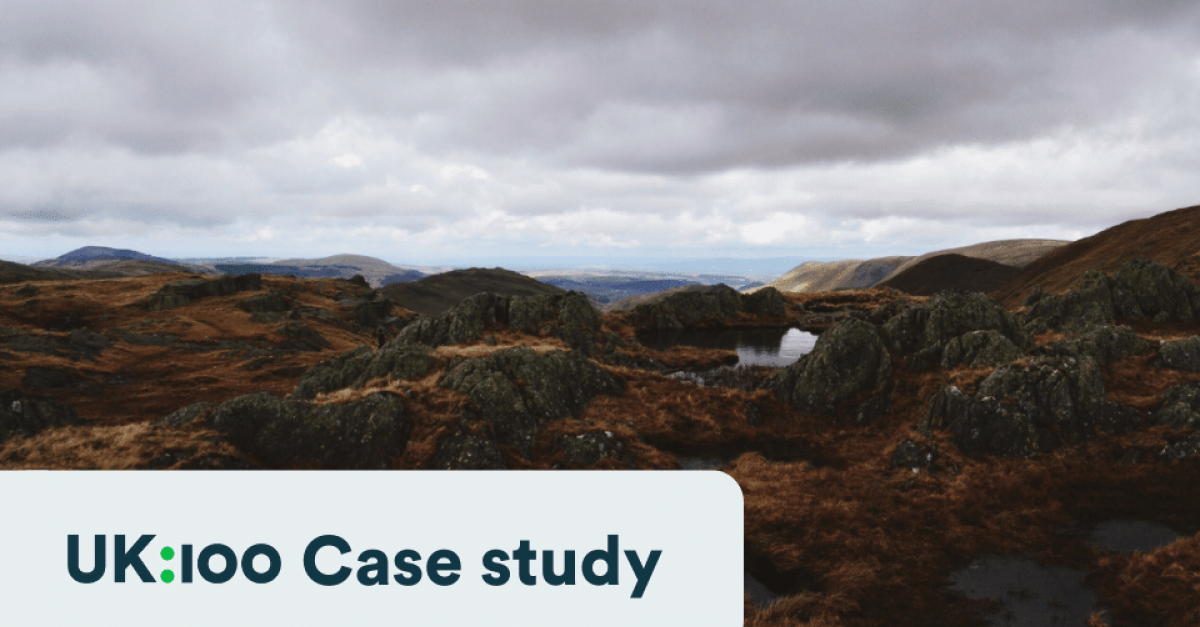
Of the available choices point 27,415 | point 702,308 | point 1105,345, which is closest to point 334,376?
point 27,415

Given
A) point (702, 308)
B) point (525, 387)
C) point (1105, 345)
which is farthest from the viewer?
point (702, 308)

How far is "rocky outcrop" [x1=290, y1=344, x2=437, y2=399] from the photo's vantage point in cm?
3469

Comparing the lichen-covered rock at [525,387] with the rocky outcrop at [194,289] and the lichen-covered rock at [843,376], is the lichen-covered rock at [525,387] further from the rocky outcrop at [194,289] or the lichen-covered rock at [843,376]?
the rocky outcrop at [194,289]

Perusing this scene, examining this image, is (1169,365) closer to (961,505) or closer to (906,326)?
(906,326)

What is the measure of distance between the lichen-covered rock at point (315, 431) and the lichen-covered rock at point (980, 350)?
32223 mm

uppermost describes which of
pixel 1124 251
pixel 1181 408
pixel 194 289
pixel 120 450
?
pixel 1124 251

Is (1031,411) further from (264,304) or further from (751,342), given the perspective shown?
(264,304)

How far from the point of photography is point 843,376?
33.9m

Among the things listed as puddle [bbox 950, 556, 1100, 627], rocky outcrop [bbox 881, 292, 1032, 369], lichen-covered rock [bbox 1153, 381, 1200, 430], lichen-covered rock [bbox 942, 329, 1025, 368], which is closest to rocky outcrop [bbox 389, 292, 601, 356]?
rocky outcrop [bbox 881, 292, 1032, 369]

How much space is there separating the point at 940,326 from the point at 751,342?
3631 centimetres

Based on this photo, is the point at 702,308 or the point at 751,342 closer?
the point at 751,342

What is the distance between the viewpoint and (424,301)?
193250 millimetres

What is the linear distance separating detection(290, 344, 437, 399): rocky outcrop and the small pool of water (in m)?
35.1

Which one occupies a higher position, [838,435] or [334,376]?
[334,376]
